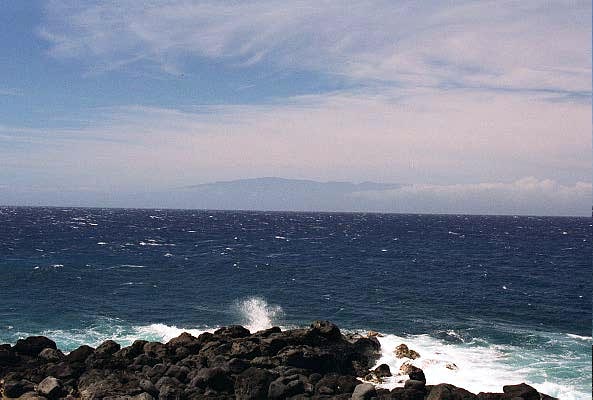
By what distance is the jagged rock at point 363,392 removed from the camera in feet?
81.4

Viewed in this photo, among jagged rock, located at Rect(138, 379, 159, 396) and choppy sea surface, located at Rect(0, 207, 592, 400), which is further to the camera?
choppy sea surface, located at Rect(0, 207, 592, 400)

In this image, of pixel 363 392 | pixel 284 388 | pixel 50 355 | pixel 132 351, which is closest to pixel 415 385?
pixel 363 392

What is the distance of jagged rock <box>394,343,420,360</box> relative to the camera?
3472 cm

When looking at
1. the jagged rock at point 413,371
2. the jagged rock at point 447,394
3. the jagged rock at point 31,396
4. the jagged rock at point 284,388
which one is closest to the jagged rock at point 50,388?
the jagged rock at point 31,396

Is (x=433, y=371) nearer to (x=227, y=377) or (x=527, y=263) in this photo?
(x=227, y=377)

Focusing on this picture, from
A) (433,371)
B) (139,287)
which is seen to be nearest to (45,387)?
(433,371)

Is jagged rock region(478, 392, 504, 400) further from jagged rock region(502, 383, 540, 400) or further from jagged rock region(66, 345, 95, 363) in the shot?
jagged rock region(66, 345, 95, 363)

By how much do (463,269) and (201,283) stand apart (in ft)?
144

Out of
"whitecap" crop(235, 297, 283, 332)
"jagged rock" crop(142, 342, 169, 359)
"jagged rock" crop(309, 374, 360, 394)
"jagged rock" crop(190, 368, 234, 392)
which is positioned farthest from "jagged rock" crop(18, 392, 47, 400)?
"whitecap" crop(235, 297, 283, 332)

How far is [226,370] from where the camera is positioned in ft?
91.3

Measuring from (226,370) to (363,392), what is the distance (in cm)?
784

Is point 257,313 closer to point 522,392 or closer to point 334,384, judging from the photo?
point 334,384

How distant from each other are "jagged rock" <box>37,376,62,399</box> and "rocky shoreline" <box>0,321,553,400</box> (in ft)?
0.16

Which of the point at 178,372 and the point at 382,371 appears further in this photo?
the point at 382,371
